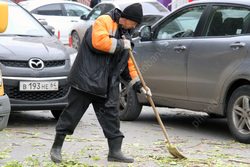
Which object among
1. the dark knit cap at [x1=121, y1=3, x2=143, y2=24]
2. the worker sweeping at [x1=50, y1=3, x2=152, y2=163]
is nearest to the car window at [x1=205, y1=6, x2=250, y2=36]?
the worker sweeping at [x1=50, y1=3, x2=152, y2=163]

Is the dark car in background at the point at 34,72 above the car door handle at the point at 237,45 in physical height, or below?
below

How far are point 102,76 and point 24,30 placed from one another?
3.58m

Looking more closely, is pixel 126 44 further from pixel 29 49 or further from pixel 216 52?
pixel 29 49

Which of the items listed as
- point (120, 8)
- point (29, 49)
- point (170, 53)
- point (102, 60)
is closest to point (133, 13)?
point (102, 60)

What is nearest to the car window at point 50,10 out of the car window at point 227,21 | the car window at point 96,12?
the car window at point 96,12

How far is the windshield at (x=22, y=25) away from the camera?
8.82 metres

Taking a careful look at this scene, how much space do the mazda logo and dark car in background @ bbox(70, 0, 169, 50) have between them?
5.13 metres

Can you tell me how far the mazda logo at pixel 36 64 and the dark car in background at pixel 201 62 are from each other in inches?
54.5

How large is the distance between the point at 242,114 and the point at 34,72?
2.74m

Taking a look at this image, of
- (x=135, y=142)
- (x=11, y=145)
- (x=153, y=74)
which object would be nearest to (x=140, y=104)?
(x=153, y=74)

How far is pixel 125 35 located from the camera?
5824 mm

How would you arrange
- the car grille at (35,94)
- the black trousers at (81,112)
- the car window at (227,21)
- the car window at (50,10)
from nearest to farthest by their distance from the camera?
the black trousers at (81,112) < the car window at (227,21) < the car grille at (35,94) < the car window at (50,10)

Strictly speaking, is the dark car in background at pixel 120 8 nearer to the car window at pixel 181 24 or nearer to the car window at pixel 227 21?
the car window at pixel 181 24

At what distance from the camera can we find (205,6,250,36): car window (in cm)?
714
